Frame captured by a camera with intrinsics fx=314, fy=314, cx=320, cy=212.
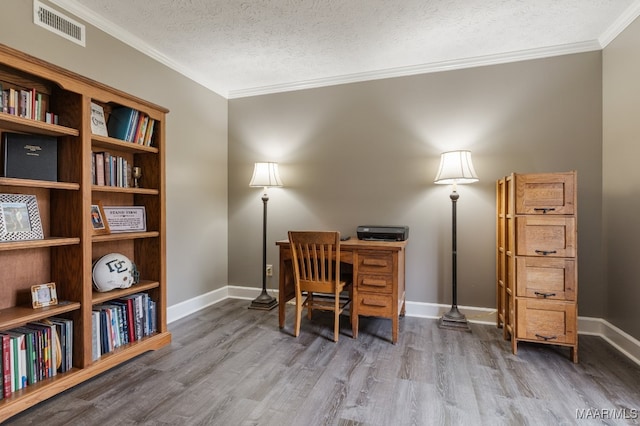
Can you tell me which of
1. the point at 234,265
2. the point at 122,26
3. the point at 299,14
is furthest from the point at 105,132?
the point at 234,265

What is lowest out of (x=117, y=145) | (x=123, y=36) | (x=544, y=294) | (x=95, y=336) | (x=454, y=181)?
(x=95, y=336)

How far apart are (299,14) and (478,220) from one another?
234cm

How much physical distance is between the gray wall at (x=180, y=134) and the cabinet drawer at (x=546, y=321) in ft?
9.58

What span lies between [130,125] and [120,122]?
0.26 feet

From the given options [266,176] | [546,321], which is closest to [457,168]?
[546,321]

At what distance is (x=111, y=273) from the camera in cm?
213

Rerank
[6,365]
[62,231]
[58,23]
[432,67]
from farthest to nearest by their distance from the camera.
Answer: [432,67], [58,23], [62,231], [6,365]

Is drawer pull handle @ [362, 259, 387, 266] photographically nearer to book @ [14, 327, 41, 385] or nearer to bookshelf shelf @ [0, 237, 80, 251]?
bookshelf shelf @ [0, 237, 80, 251]

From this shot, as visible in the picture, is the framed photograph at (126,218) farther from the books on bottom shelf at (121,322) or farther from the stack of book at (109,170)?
the books on bottom shelf at (121,322)

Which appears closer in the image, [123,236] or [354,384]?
[354,384]

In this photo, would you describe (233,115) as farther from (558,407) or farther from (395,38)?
(558,407)

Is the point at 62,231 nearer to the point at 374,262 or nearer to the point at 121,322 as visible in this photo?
the point at 121,322

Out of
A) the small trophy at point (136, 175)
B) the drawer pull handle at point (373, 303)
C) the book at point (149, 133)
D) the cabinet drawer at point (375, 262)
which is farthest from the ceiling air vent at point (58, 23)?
the drawer pull handle at point (373, 303)

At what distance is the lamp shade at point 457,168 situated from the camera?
2643 mm
